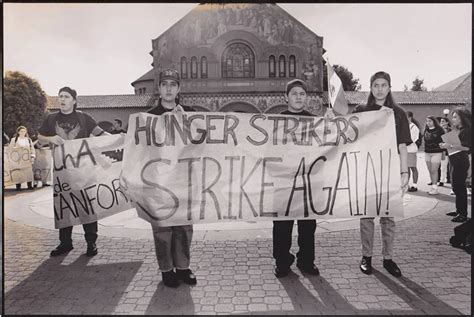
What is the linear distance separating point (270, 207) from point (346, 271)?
1.17 m

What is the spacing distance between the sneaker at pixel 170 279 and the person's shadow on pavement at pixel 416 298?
81.8 inches

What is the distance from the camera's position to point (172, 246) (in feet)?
12.7

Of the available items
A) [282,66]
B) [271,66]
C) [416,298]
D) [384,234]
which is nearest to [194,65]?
[271,66]

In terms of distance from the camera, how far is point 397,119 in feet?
13.4

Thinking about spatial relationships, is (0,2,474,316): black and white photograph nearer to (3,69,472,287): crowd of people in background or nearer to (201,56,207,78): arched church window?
(3,69,472,287): crowd of people in background

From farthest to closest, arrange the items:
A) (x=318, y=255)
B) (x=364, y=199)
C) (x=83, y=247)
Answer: (x=83, y=247), (x=318, y=255), (x=364, y=199)

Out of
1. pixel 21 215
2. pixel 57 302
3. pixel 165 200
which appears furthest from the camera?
pixel 21 215

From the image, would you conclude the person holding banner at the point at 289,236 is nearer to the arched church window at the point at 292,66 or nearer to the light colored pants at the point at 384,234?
the light colored pants at the point at 384,234

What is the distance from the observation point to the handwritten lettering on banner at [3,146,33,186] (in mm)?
10484

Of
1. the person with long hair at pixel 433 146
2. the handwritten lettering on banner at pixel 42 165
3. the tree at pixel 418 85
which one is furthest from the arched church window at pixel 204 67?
the tree at pixel 418 85

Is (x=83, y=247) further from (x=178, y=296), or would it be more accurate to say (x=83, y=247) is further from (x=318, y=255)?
(x=318, y=255)

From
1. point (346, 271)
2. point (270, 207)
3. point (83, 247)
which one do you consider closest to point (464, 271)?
point (346, 271)

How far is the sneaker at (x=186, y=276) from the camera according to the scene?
3820 millimetres

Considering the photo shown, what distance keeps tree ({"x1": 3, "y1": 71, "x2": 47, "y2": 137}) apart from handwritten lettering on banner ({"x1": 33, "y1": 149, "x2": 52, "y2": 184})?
2119 cm
